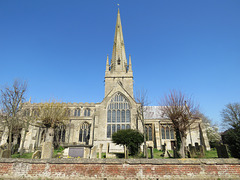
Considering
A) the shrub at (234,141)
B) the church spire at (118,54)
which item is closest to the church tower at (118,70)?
the church spire at (118,54)

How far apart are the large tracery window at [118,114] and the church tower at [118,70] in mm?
5600

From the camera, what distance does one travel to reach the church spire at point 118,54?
3802cm

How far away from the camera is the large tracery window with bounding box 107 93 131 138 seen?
86.3 ft

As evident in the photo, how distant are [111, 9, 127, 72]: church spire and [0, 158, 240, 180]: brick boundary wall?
104 ft

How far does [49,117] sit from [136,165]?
16.6m

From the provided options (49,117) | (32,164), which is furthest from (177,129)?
(49,117)

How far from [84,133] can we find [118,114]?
8018 millimetres

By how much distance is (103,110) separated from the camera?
1072 inches

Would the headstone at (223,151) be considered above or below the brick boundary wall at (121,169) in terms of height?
above

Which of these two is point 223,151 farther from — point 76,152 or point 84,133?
point 84,133

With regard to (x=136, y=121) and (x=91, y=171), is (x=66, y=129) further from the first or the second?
(x=91, y=171)

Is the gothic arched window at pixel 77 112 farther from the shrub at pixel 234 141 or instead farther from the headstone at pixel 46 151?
the shrub at pixel 234 141

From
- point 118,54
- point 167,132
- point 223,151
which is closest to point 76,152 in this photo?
point 223,151

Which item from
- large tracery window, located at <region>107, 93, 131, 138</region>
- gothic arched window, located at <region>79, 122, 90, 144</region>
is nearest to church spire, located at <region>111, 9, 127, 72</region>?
large tracery window, located at <region>107, 93, 131, 138</region>
